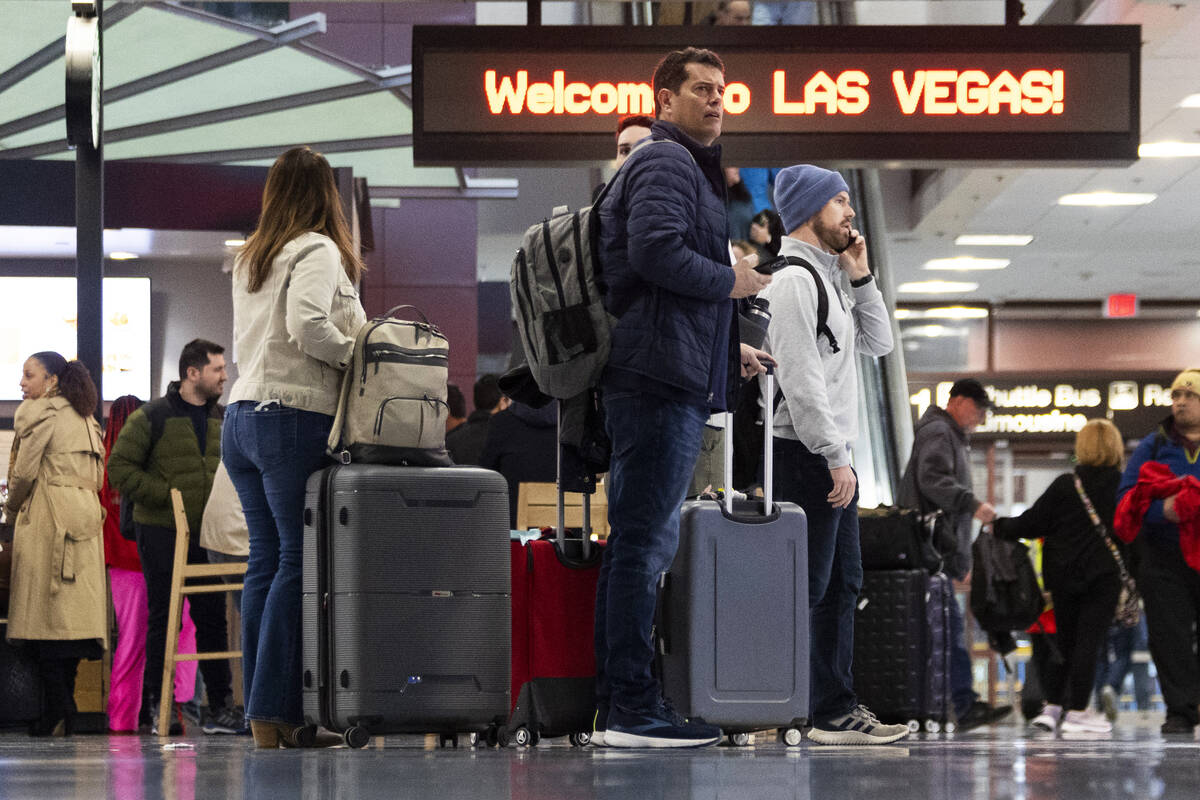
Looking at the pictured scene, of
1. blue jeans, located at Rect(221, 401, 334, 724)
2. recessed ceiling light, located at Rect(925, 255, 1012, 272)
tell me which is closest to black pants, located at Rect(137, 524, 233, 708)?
blue jeans, located at Rect(221, 401, 334, 724)

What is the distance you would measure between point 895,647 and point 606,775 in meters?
3.18

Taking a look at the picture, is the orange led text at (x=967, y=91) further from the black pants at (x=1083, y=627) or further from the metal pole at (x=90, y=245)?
the metal pole at (x=90, y=245)

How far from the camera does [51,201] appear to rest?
11.5 m

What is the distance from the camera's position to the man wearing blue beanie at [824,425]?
446 cm

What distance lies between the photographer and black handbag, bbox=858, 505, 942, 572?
611 cm

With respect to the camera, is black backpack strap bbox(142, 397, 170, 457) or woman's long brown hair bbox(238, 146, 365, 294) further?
black backpack strap bbox(142, 397, 170, 457)

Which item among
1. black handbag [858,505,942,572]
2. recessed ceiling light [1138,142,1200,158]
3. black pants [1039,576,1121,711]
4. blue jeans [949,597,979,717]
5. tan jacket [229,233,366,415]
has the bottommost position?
blue jeans [949,597,979,717]

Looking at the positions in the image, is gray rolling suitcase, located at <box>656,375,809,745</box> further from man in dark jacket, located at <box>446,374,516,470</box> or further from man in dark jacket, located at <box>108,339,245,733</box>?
man in dark jacket, located at <box>446,374,516,470</box>

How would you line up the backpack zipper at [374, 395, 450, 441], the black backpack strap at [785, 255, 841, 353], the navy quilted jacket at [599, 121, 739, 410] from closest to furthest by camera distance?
the navy quilted jacket at [599, 121, 739, 410], the backpack zipper at [374, 395, 450, 441], the black backpack strap at [785, 255, 841, 353]

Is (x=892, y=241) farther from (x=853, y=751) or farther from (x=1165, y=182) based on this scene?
(x=853, y=751)

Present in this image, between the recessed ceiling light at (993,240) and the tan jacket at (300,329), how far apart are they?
452 inches

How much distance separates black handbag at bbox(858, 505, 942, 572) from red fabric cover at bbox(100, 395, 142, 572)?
11.0ft

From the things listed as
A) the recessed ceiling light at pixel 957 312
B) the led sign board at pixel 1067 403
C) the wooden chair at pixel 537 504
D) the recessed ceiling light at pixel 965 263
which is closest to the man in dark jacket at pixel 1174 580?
the wooden chair at pixel 537 504

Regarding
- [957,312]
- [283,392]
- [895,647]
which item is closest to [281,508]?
[283,392]
